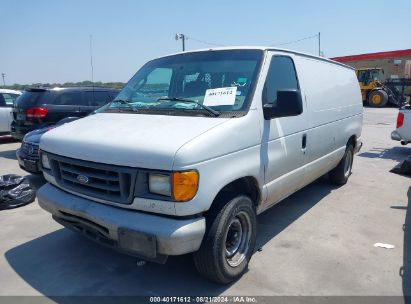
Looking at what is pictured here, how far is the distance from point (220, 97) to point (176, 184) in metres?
1.16

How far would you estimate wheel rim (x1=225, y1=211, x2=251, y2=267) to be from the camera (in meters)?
3.37

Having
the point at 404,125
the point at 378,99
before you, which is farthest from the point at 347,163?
the point at 378,99

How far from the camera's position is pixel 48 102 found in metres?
8.89

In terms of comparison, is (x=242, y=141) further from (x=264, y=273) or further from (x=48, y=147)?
(x=48, y=147)

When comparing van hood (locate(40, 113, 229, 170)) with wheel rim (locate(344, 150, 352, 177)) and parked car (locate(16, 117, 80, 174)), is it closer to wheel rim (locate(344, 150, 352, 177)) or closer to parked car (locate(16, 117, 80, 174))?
parked car (locate(16, 117, 80, 174))

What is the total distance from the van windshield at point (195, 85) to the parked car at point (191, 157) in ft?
0.05

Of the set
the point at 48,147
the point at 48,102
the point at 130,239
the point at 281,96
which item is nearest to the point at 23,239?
the point at 48,147

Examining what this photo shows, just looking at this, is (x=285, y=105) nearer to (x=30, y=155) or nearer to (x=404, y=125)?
(x=30, y=155)

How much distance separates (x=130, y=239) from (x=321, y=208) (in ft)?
11.2

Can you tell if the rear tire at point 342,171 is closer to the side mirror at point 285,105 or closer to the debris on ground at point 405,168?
the debris on ground at point 405,168

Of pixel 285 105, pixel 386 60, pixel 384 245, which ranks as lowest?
pixel 384 245

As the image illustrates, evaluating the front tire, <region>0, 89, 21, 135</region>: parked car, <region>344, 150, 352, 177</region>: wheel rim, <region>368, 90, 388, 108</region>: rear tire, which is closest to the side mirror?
the front tire

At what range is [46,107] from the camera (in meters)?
8.80

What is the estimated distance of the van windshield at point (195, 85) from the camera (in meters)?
3.50
